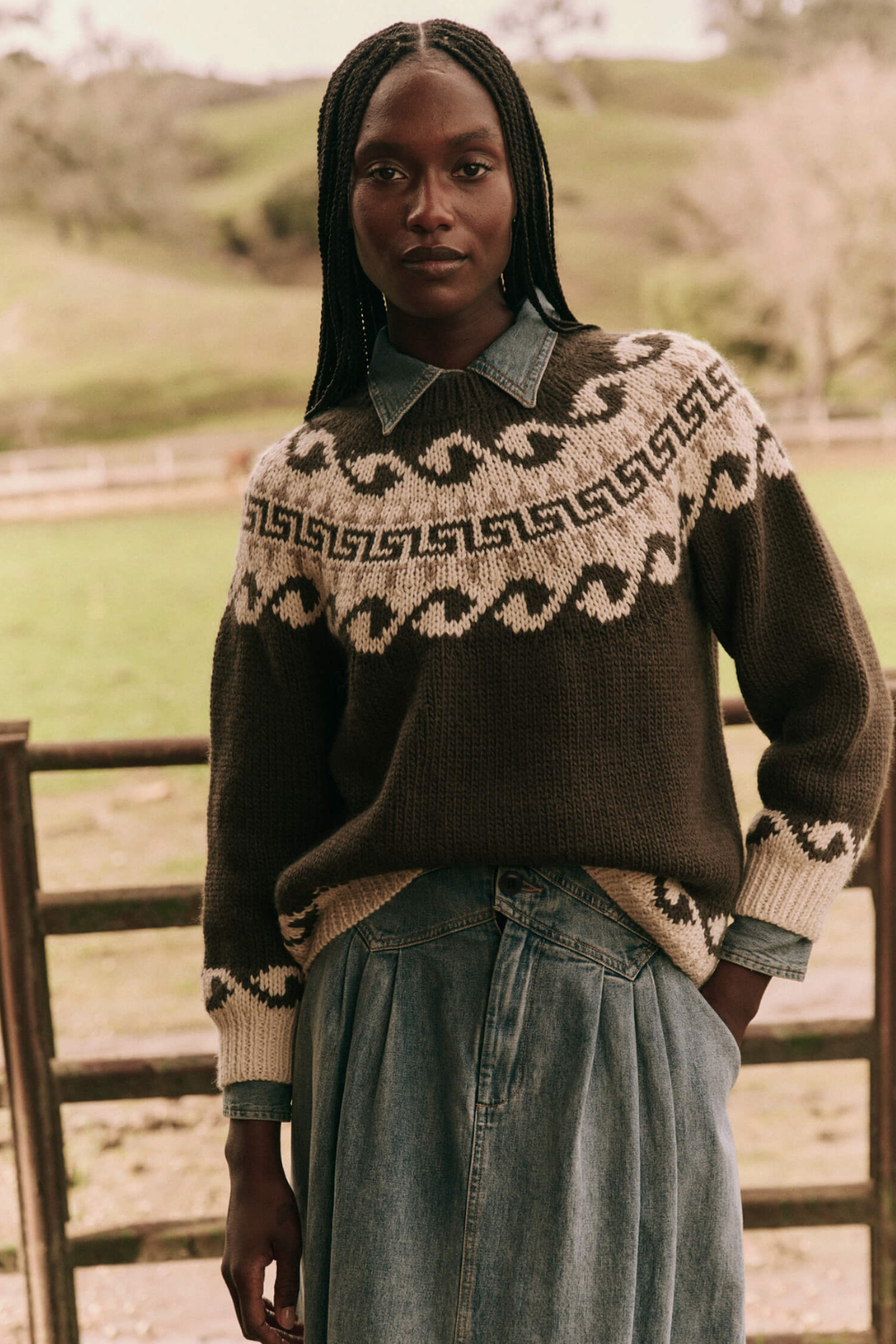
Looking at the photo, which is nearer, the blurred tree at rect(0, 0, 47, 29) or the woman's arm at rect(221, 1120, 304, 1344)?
the woman's arm at rect(221, 1120, 304, 1344)

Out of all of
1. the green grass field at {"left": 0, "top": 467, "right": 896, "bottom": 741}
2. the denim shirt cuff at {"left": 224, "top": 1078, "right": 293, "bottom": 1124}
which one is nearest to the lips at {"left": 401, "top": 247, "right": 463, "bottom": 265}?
the denim shirt cuff at {"left": 224, "top": 1078, "right": 293, "bottom": 1124}

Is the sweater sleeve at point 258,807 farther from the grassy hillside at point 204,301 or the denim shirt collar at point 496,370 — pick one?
the grassy hillside at point 204,301

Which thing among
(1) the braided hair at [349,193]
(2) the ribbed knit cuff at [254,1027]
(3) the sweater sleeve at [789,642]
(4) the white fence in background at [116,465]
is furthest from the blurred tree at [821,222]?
(2) the ribbed knit cuff at [254,1027]

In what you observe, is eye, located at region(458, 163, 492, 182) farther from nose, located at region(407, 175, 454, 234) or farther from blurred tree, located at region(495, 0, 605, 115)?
blurred tree, located at region(495, 0, 605, 115)

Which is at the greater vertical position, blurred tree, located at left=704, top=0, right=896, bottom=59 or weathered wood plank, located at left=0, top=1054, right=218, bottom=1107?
blurred tree, located at left=704, top=0, right=896, bottom=59

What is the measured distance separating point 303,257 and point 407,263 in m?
26.1

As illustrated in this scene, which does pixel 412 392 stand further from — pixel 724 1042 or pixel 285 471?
pixel 724 1042

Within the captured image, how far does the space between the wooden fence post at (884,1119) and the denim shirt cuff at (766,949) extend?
66 cm

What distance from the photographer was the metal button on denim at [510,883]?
48.0 inches

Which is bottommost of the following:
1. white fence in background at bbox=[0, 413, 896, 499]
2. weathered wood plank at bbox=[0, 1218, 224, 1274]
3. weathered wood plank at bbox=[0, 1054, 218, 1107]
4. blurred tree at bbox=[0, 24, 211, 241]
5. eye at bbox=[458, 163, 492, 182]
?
weathered wood plank at bbox=[0, 1218, 224, 1274]

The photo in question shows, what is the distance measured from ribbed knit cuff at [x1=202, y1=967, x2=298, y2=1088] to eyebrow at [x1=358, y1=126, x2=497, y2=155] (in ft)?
2.80

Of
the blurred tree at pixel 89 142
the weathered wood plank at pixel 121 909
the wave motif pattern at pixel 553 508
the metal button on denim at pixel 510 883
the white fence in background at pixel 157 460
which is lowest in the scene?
the weathered wood plank at pixel 121 909

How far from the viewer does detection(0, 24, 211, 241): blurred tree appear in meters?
24.6

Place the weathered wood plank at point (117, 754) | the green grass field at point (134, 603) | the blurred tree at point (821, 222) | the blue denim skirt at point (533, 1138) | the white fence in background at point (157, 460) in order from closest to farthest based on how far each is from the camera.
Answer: the blue denim skirt at point (533, 1138), the weathered wood plank at point (117, 754), the green grass field at point (134, 603), the white fence in background at point (157, 460), the blurred tree at point (821, 222)
